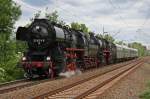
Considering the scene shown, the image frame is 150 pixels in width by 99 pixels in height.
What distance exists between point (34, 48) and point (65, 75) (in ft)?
9.93

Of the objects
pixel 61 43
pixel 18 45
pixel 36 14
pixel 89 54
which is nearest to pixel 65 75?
pixel 61 43

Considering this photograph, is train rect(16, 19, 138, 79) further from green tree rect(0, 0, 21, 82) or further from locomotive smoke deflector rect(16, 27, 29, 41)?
green tree rect(0, 0, 21, 82)

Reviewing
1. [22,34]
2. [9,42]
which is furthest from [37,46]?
[9,42]

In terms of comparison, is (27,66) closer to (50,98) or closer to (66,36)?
(66,36)

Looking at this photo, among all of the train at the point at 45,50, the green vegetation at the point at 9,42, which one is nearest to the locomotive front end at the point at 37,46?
the train at the point at 45,50

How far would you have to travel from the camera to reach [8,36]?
26.6m

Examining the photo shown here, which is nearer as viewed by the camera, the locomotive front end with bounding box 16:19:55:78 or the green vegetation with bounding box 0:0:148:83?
the locomotive front end with bounding box 16:19:55:78

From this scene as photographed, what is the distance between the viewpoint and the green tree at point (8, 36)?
2473 centimetres

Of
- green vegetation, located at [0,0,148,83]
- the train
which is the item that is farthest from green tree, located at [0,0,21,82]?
the train

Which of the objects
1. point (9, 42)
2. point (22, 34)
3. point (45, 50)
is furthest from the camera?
point (9, 42)

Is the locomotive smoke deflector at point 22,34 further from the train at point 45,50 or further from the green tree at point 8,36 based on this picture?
the green tree at point 8,36

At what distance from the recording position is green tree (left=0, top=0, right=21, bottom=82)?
24734 mm

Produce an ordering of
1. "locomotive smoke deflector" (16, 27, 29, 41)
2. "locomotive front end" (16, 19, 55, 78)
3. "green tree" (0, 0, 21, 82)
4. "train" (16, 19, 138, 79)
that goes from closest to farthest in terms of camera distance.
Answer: "locomotive front end" (16, 19, 55, 78) → "train" (16, 19, 138, 79) → "locomotive smoke deflector" (16, 27, 29, 41) → "green tree" (0, 0, 21, 82)

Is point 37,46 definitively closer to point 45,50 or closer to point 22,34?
point 45,50
